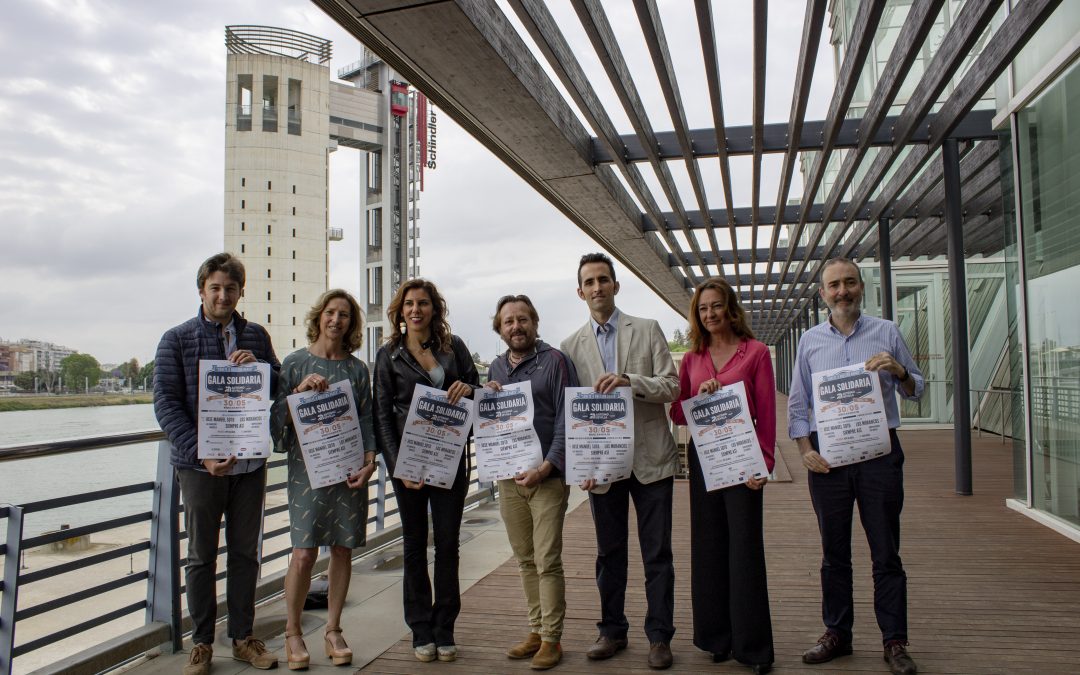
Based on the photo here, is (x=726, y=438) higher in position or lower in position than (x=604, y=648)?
higher

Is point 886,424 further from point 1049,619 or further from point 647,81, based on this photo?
point 647,81

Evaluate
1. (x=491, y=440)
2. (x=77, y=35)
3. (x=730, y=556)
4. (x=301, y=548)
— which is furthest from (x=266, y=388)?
(x=77, y=35)

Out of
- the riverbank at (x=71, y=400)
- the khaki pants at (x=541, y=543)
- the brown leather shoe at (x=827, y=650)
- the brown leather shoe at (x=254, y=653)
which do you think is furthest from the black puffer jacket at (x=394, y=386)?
the riverbank at (x=71, y=400)

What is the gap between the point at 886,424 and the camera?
3.07m

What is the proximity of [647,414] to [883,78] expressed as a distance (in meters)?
3.75

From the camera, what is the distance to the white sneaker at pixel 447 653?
332cm

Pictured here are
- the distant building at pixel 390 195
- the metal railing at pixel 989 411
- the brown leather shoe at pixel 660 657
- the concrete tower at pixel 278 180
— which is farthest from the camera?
the distant building at pixel 390 195

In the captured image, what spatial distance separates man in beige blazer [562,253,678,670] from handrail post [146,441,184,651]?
1.92m

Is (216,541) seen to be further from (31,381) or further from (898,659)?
(31,381)

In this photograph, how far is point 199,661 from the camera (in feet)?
10.4

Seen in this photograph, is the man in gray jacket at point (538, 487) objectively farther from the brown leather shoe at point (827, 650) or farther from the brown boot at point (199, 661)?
the brown boot at point (199, 661)

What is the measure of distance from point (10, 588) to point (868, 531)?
333 centimetres

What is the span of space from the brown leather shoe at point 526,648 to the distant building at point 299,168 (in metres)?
70.4

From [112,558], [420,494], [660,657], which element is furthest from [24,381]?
[660,657]
